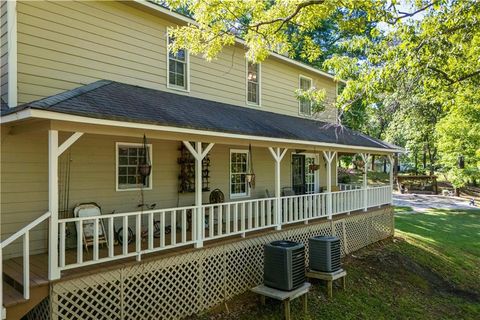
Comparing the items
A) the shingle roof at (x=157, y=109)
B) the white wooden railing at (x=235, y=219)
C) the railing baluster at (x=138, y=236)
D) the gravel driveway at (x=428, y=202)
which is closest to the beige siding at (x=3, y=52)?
the shingle roof at (x=157, y=109)

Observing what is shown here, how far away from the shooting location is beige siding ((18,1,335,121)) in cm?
653

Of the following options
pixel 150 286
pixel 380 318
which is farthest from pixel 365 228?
pixel 150 286

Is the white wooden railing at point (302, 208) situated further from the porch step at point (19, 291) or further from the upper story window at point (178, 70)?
the porch step at point (19, 291)

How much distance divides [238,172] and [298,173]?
12.1 feet

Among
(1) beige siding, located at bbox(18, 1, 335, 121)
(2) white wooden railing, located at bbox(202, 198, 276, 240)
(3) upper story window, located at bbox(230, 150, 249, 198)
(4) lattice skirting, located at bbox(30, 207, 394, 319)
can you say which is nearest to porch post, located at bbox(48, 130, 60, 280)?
(4) lattice skirting, located at bbox(30, 207, 394, 319)

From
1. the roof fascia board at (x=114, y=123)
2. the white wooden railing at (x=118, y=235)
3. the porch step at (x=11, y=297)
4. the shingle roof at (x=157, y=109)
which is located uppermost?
the shingle roof at (x=157, y=109)

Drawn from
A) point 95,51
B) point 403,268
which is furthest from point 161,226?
point 403,268

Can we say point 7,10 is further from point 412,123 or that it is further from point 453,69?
point 412,123

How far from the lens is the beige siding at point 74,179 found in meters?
6.20

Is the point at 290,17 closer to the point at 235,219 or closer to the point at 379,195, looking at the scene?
the point at 235,219

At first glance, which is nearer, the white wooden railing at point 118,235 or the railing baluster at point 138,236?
the white wooden railing at point 118,235

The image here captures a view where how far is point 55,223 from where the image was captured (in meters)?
4.87

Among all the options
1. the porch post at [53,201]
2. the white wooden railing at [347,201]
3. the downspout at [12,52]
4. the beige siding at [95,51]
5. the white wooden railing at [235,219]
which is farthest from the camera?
the white wooden railing at [347,201]

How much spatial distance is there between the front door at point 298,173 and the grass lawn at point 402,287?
336 cm
